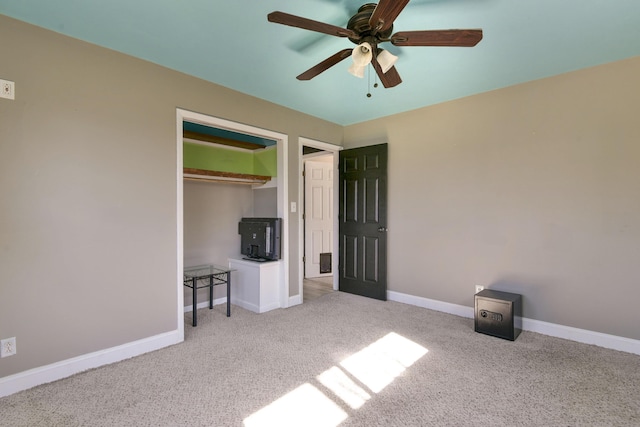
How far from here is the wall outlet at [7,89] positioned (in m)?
1.97

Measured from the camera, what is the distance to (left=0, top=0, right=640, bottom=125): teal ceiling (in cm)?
191

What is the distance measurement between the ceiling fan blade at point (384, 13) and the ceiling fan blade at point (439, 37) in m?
0.10

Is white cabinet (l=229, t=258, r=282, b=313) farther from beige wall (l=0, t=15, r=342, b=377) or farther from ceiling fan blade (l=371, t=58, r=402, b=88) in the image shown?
ceiling fan blade (l=371, t=58, r=402, b=88)

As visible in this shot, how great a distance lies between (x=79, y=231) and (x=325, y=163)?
13.1 feet

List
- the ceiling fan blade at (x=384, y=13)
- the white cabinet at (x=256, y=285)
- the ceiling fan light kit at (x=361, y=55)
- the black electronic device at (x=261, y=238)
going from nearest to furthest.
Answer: the ceiling fan blade at (x=384, y=13) < the ceiling fan light kit at (x=361, y=55) < the white cabinet at (x=256, y=285) < the black electronic device at (x=261, y=238)

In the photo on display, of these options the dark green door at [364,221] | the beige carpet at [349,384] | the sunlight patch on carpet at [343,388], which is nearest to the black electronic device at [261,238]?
the beige carpet at [349,384]

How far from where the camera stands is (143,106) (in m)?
2.56

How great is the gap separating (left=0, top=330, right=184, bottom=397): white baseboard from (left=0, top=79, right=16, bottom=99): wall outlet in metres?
1.83

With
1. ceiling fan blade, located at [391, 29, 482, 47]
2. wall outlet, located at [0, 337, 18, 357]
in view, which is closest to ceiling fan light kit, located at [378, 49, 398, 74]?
ceiling fan blade, located at [391, 29, 482, 47]

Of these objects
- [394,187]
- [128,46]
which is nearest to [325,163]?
[394,187]

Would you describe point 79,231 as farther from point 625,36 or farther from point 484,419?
point 625,36

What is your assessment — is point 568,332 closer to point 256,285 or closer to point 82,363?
point 256,285

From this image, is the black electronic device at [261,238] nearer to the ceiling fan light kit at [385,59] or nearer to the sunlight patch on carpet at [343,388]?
the sunlight patch on carpet at [343,388]

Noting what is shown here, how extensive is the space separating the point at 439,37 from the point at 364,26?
44cm
